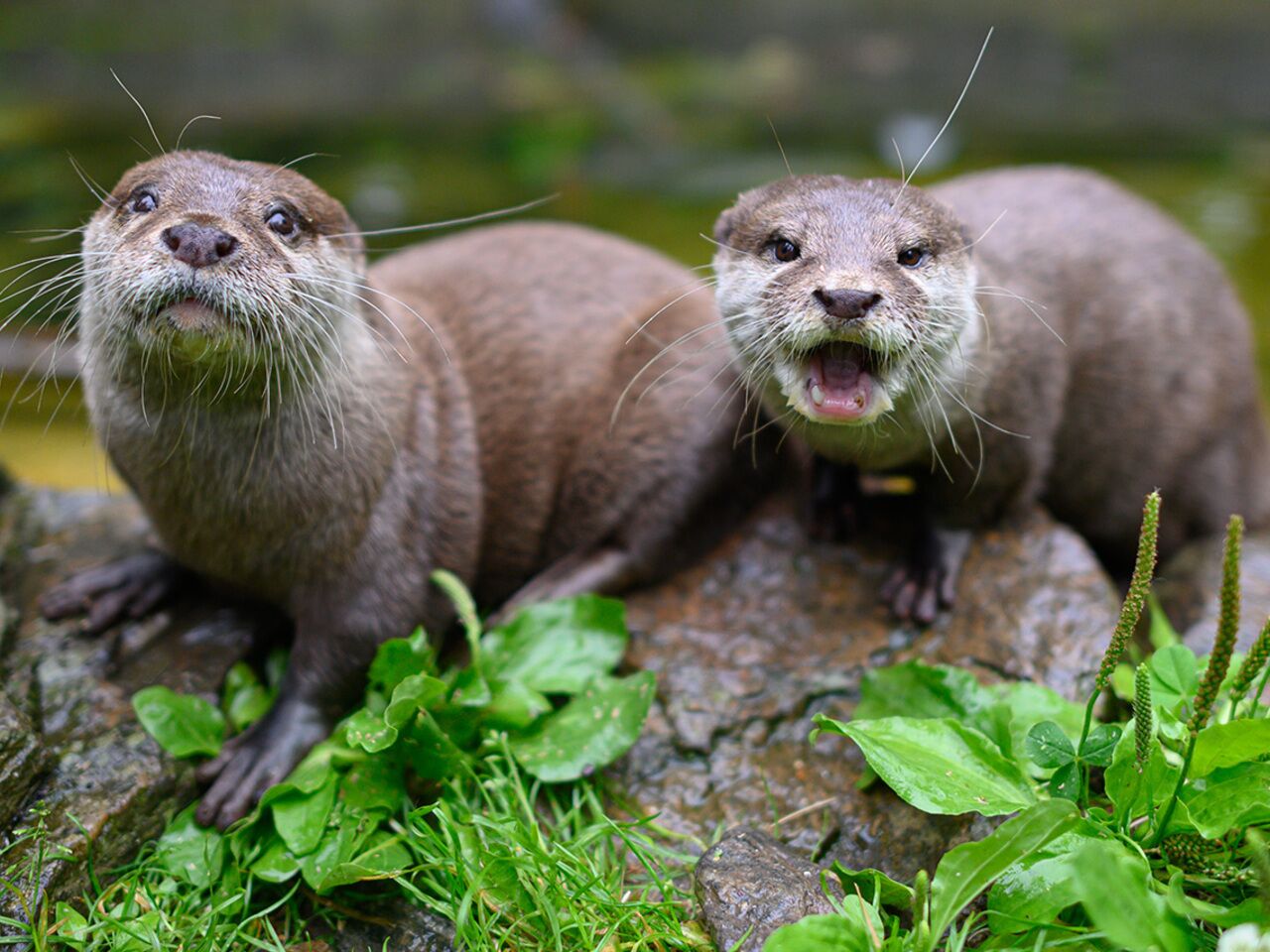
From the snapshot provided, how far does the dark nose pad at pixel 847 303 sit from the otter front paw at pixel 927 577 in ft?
3.07

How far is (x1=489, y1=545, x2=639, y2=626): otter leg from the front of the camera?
2.97 metres

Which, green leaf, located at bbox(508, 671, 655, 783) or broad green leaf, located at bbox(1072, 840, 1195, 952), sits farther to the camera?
green leaf, located at bbox(508, 671, 655, 783)

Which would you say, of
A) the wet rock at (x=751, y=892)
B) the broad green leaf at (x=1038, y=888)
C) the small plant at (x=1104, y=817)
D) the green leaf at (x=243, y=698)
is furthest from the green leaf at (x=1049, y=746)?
the green leaf at (x=243, y=698)

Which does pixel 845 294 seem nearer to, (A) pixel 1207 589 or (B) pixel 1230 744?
(B) pixel 1230 744

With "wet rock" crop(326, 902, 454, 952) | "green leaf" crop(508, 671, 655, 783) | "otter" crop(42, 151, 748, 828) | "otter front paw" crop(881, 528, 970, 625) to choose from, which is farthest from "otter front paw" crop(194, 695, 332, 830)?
"otter front paw" crop(881, 528, 970, 625)

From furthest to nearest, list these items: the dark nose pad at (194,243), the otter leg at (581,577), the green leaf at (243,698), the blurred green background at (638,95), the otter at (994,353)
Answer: the blurred green background at (638,95) < the otter leg at (581,577) < the green leaf at (243,698) < the otter at (994,353) < the dark nose pad at (194,243)

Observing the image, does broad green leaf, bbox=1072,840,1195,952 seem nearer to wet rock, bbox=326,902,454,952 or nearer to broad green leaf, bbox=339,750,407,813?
wet rock, bbox=326,902,454,952

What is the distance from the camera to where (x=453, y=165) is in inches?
328

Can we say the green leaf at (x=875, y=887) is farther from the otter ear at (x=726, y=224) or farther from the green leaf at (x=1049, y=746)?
the otter ear at (x=726, y=224)

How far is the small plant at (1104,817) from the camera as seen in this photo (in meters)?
1.69

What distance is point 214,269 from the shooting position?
2088mm

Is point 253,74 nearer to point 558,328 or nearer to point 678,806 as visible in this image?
point 558,328

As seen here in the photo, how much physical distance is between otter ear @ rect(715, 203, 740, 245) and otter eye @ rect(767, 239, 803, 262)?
19 centimetres

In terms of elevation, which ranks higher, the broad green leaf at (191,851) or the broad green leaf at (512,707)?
the broad green leaf at (512,707)
